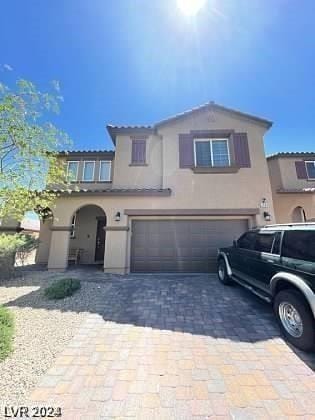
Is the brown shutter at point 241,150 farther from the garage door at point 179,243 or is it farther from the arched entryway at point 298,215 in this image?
the arched entryway at point 298,215

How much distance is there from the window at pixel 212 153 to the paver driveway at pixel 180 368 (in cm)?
696

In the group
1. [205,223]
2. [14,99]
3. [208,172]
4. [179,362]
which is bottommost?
[179,362]

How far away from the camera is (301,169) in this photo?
11852 mm

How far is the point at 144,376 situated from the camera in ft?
8.49

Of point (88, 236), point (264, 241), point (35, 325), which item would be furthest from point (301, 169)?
point (35, 325)

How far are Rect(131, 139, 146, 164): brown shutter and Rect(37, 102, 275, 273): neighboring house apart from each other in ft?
0.19

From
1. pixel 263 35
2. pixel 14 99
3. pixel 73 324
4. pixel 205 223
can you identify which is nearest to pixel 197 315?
pixel 73 324

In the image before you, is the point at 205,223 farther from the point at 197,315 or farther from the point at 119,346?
the point at 119,346

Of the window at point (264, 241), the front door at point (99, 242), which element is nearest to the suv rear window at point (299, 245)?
the window at point (264, 241)

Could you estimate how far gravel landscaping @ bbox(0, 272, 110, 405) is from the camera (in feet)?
8.04

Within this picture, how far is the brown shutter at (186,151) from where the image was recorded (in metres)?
9.41

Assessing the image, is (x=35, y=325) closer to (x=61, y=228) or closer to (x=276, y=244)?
(x=61, y=228)

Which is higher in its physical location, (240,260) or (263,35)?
(263,35)

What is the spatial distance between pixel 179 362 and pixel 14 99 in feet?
25.2
